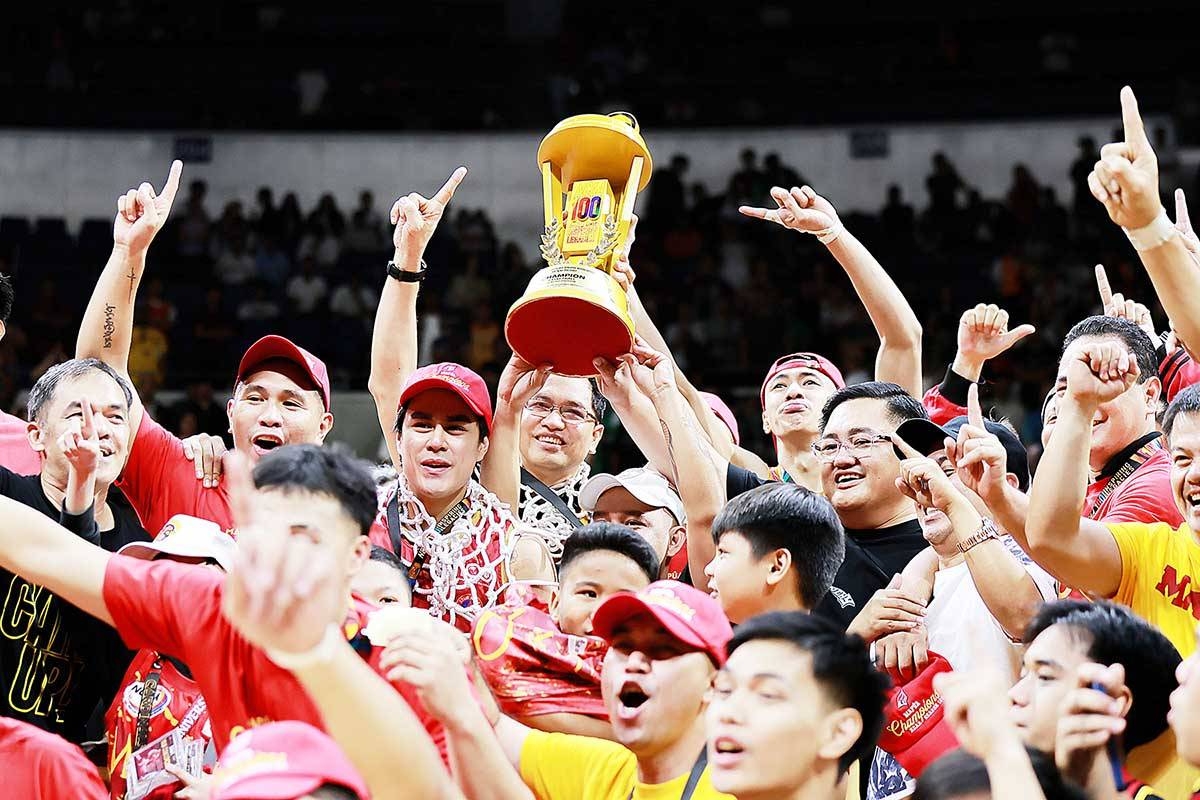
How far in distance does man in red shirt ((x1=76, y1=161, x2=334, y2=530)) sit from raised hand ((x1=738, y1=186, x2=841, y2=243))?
1385 millimetres

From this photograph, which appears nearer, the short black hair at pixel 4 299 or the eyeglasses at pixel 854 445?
the eyeglasses at pixel 854 445

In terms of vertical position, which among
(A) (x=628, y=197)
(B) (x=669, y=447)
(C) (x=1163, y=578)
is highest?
(A) (x=628, y=197)

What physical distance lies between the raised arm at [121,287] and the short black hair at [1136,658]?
2604mm

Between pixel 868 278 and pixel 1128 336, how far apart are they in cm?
94

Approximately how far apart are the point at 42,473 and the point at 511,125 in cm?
965

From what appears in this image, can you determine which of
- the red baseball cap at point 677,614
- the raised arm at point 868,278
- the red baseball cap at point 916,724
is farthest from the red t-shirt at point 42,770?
the raised arm at point 868,278

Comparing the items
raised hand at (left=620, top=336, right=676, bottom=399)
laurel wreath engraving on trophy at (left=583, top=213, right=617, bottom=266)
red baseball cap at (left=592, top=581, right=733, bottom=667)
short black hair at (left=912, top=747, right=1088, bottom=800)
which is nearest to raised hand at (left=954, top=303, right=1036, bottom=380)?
raised hand at (left=620, top=336, right=676, bottom=399)

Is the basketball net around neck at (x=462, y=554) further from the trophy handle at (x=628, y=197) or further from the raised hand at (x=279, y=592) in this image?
the raised hand at (x=279, y=592)

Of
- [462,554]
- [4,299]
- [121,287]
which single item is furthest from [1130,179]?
[4,299]

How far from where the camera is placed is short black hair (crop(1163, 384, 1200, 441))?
312cm

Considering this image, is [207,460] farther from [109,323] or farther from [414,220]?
[414,220]

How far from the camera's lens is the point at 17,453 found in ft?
13.5

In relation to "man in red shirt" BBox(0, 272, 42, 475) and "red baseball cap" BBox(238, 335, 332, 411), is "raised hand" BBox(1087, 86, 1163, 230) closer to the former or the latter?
"red baseball cap" BBox(238, 335, 332, 411)

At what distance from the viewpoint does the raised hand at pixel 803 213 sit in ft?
14.2
